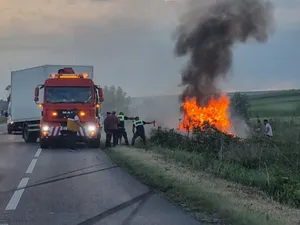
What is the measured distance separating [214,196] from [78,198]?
8.70 feet

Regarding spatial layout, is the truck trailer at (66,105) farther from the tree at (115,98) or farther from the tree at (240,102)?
the tree at (115,98)

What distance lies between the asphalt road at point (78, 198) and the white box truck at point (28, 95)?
12012 mm

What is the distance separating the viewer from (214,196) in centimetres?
1057

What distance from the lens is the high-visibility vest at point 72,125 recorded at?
25000 mm

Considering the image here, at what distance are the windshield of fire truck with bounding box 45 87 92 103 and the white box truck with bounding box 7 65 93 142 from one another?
3.64 metres

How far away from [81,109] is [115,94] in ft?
197

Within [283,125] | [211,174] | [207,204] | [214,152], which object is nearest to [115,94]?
[283,125]

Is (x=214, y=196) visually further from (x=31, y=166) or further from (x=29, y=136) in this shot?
(x=29, y=136)

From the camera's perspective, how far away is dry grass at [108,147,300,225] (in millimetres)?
8736

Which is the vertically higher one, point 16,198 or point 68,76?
point 68,76

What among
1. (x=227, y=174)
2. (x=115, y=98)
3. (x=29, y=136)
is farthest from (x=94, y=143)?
(x=115, y=98)

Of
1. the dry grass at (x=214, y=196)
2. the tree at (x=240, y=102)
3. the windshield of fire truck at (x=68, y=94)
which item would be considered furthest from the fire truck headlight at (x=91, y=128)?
the tree at (x=240, y=102)

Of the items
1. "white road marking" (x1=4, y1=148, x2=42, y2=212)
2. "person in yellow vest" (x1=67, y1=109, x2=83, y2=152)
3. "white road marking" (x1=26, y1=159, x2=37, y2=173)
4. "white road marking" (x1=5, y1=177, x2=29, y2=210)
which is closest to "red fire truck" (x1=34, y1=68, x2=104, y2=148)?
"person in yellow vest" (x1=67, y1=109, x2=83, y2=152)

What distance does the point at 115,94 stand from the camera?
85062mm
